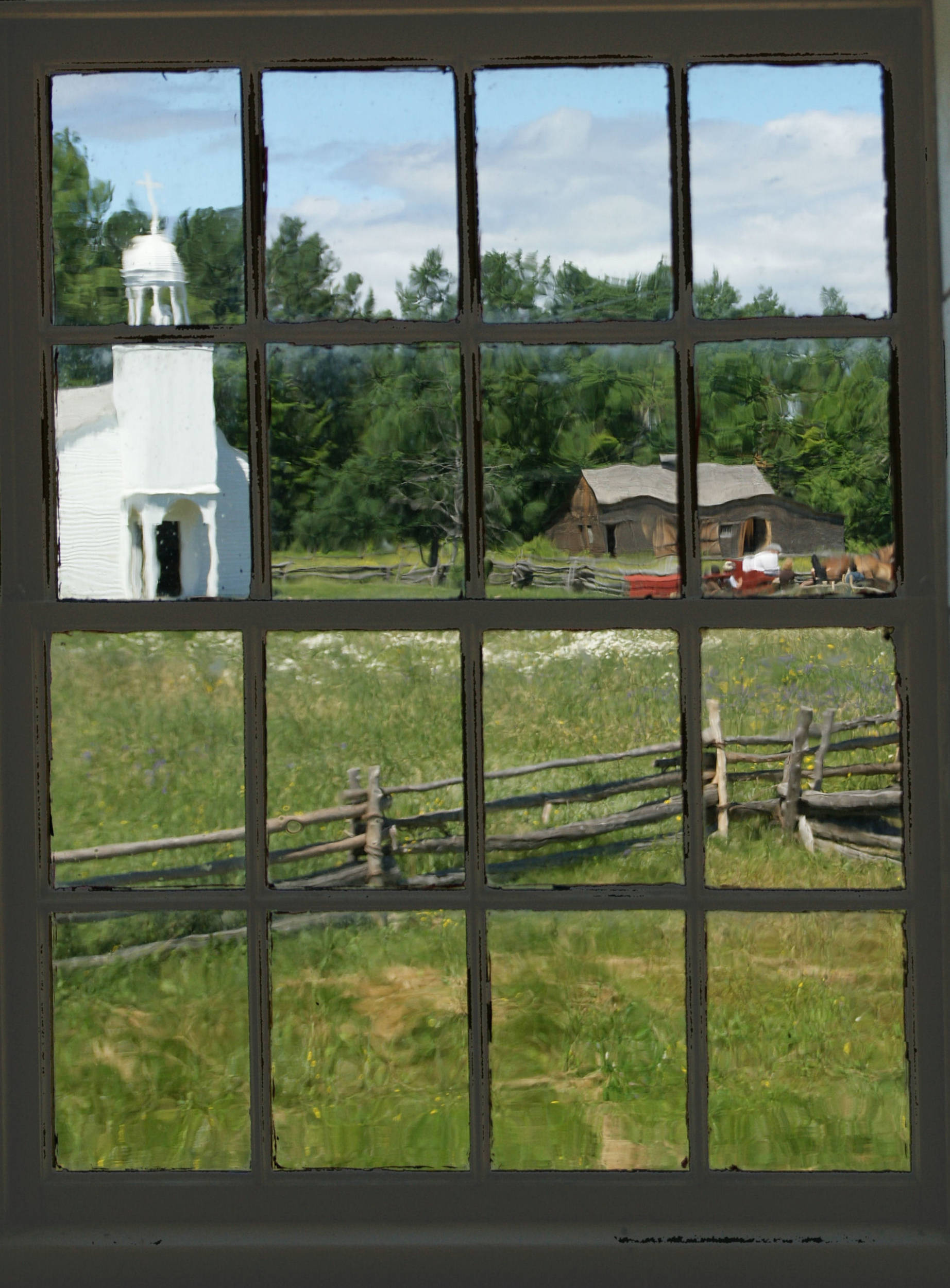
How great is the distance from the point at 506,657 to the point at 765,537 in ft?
3.55

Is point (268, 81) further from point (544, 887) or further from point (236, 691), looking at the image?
point (544, 887)

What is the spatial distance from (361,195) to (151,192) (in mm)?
352

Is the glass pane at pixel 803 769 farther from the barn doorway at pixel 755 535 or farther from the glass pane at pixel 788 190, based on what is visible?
the glass pane at pixel 788 190

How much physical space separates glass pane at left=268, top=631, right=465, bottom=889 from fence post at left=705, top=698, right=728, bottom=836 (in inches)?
18.7

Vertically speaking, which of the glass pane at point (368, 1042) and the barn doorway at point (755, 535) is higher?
the barn doorway at point (755, 535)

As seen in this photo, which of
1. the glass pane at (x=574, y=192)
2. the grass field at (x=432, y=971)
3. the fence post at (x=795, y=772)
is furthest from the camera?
the fence post at (x=795, y=772)

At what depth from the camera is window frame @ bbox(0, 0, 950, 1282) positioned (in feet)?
4.12

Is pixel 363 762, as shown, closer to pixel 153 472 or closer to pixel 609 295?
pixel 153 472

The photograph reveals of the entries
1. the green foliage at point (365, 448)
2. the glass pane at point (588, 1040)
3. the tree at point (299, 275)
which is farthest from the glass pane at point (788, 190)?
the glass pane at point (588, 1040)

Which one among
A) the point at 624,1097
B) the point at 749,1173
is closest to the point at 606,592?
the point at 749,1173

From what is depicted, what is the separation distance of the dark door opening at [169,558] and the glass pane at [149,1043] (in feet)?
1.46

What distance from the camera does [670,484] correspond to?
142 centimetres

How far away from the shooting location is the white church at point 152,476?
1.35 meters

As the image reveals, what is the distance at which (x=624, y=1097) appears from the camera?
172 centimetres
